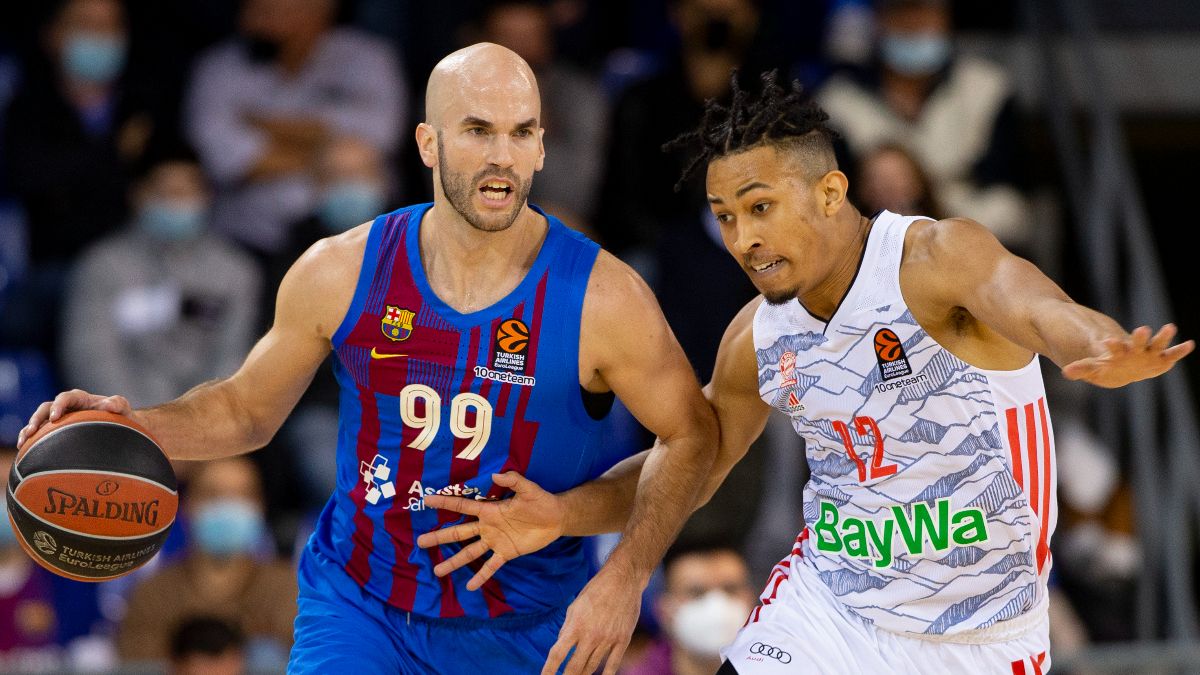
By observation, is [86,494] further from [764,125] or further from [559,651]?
[764,125]

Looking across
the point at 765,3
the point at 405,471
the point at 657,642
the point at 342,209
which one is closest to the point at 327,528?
the point at 405,471

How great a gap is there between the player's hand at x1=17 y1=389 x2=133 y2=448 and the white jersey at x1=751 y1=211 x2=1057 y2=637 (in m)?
2.10

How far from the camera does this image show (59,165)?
9.78 m

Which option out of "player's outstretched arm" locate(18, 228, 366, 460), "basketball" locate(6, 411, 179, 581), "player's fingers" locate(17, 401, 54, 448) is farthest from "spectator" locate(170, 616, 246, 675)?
"player's fingers" locate(17, 401, 54, 448)

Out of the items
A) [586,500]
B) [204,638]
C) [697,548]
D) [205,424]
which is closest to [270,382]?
[205,424]

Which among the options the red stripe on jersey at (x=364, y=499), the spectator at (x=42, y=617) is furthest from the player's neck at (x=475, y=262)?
the spectator at (x=42, y=617)

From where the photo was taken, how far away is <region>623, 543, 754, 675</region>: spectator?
24.7 ft

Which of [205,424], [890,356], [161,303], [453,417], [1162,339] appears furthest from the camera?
[161,303]

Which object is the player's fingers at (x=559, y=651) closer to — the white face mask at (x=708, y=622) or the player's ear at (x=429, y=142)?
the player's ear at (x=429, y=142)

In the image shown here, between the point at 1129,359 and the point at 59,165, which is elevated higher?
the point at 59,165

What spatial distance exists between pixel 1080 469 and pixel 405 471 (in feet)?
18.4

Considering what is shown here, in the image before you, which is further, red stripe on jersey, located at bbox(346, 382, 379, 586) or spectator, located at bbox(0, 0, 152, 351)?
spectator, located at bbox(0, 0, 152, 351)

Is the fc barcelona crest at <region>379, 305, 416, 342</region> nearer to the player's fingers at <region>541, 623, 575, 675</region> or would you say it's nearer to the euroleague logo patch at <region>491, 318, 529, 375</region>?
the euroleague logo patch at <region>491, 318, 529, 375</region>

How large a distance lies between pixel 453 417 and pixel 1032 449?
5.79 feet
